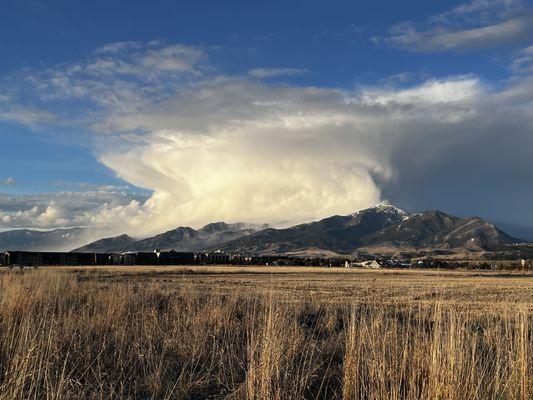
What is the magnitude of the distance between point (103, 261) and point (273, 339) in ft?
442

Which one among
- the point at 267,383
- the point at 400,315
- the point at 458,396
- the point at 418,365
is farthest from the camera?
the point at 400,315

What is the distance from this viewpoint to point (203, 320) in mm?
12000

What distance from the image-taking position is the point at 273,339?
24.1 feet

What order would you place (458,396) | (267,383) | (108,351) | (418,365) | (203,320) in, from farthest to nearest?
(203,320), (108,351), (418,365), (267,383), (458,396)

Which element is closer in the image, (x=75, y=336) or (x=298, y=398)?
(x=298, y=398)

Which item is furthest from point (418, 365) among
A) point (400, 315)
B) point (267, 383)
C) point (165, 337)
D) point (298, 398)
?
point (400, 315)

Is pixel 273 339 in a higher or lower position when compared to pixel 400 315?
higher


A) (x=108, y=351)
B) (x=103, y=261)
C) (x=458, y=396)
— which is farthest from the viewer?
(x=103, y=261)

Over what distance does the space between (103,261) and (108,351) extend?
131442 mm

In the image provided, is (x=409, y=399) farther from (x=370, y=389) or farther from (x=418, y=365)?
(x=418, y=365)

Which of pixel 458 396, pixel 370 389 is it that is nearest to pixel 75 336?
pixel 370 389

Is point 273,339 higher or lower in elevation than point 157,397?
higher

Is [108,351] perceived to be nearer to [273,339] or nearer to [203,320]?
[203,320]

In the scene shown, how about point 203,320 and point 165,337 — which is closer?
point 165,337
